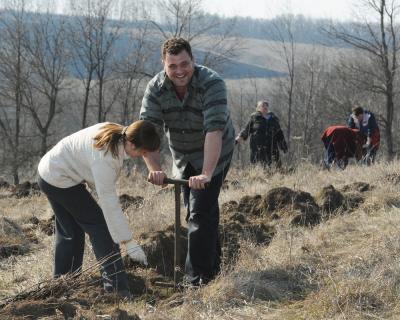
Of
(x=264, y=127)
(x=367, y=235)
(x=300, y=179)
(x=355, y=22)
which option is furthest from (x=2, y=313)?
(x=355, y=22)

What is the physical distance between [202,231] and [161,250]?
2.95ft

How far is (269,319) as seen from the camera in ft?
11.1

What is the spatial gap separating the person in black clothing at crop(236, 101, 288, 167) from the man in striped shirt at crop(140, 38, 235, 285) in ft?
20.9

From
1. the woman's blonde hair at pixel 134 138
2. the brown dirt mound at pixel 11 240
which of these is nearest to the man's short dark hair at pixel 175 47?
the woman's blonde hair at pixel 134 138

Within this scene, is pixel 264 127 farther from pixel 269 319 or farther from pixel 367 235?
pixel 269 319

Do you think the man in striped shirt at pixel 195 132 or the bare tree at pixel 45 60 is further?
the bare tree at pixel 45 60

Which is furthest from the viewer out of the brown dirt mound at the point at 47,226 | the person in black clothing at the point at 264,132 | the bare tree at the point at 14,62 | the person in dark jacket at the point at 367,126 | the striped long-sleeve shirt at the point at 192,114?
the bare tree at the point at 14,62

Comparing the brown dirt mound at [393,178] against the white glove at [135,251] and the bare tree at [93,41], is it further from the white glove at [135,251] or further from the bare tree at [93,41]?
the bare tree at [93,41]

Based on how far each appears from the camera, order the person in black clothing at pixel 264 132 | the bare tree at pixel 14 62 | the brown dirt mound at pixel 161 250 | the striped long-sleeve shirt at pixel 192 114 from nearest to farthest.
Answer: the striped long-sleeve shirt at pixel 192 114 → the brown dirt mound at pixel 161 250 → the person in black clothing at pixel 264 132 → the bare tree at pixel 14 62

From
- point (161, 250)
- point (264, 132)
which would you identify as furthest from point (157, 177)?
point (264, 132)

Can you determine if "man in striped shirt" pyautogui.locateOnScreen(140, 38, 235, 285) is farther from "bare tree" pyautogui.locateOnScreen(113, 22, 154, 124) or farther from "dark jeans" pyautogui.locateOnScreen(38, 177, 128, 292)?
"bare tree" pyautogui.locateOnScreen(113, 22, 154, 124)

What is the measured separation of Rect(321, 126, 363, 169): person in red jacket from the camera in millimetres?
10352

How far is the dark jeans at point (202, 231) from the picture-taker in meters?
3.96

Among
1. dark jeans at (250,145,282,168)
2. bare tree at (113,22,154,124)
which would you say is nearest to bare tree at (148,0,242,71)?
bare tree at (113,22,154,124)
